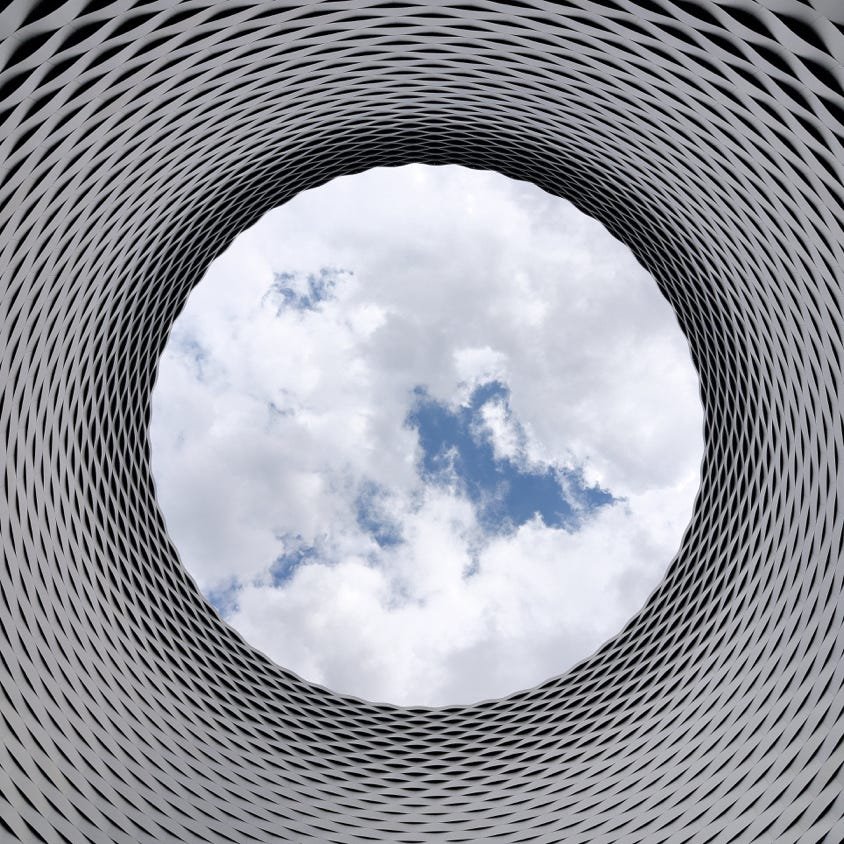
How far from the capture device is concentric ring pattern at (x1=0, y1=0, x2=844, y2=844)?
71.9 ft

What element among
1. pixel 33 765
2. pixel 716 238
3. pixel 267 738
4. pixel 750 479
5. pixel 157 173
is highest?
pixel 716 238

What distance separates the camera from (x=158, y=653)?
35250 mm

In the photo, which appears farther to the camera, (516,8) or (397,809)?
(397,809)

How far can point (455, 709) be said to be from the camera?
4269 centimetres

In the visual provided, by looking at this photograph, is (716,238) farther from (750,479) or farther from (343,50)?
(343,50)

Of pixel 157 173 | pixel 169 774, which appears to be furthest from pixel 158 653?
pixel 157 173

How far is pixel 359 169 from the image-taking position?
3947cm

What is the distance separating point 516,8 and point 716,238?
1155 centimetres

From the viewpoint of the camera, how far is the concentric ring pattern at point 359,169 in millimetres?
21906

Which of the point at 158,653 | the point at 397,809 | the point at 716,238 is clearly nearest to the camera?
the point at 716,238

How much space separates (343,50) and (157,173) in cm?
799

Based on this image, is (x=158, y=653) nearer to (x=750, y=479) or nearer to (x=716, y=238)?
(x=750, y=479)

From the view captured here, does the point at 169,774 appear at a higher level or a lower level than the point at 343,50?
lower

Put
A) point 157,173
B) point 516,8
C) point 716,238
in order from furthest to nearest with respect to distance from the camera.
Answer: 1. point 716,238
2. point 157,173
3. point 516,8
